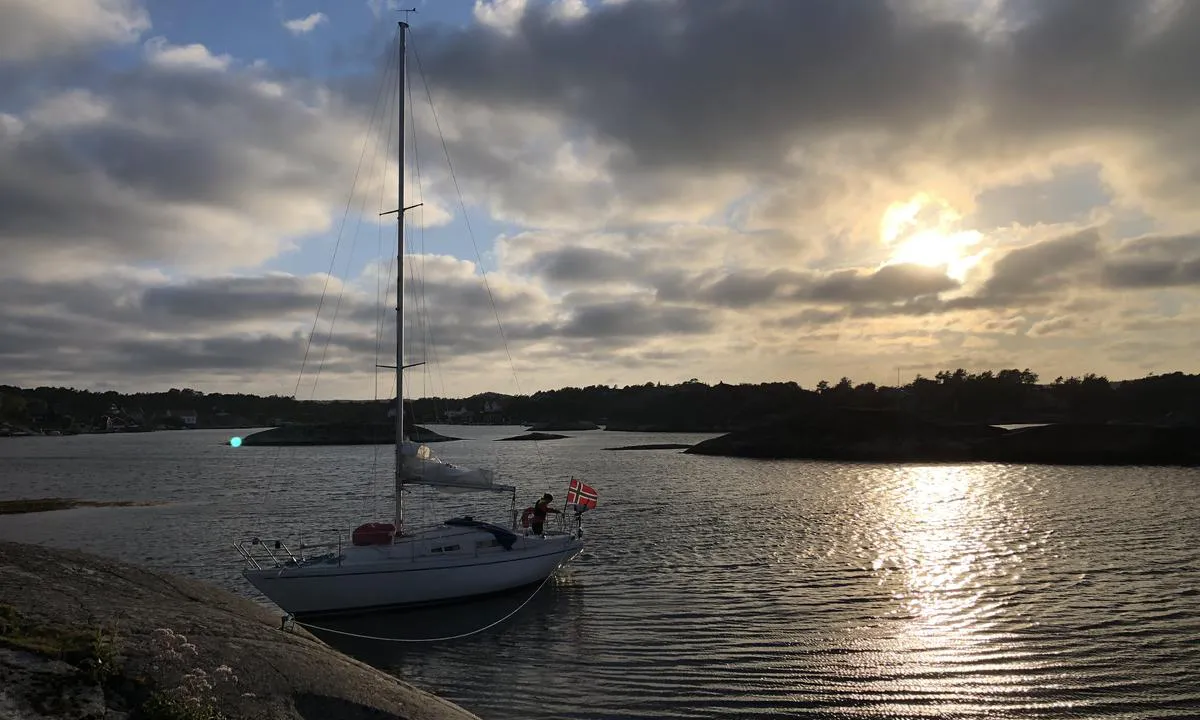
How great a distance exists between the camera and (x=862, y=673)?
17453 millimetres

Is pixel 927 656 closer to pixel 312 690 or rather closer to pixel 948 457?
pixel 312 690

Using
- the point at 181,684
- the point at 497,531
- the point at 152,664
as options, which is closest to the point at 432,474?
the point at 497,531

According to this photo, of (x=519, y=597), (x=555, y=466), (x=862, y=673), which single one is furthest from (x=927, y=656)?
(x=555, y=466)

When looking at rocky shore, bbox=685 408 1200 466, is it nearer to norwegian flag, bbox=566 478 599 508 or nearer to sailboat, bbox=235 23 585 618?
norwegian flag, bbox=566 478 599 508

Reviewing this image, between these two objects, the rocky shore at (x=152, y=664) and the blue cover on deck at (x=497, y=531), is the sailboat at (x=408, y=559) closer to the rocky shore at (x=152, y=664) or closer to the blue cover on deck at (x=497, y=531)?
the blue cover on deck at (x=497, y=531)

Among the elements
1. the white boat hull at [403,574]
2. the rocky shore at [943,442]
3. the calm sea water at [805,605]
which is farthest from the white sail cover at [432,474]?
the rocky shore at [943,442]

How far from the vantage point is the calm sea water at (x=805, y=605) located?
1622 cm

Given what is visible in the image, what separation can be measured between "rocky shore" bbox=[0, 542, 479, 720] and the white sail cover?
11.0 meters

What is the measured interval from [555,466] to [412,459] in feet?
232

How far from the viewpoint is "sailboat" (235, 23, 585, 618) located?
22.1m

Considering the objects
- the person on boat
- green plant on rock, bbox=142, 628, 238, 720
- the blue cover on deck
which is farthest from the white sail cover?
green plant on rock, bbox=142, 628, 238, 720

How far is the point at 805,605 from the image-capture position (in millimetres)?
23781

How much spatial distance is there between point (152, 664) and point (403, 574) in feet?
43.5

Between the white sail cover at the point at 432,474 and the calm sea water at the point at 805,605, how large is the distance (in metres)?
3.79
